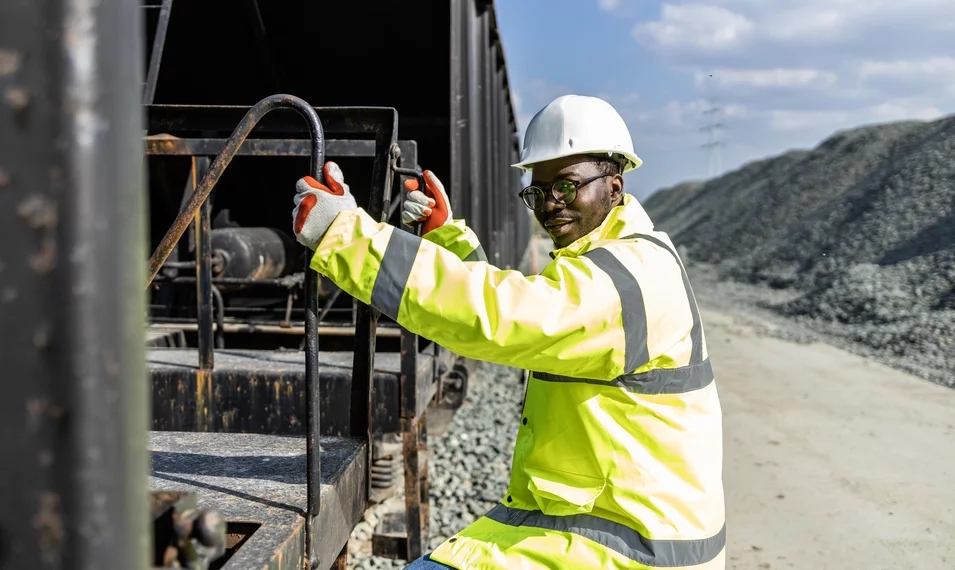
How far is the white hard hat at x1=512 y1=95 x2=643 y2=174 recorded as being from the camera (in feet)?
7.06

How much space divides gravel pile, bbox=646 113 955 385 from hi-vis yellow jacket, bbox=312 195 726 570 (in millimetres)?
8385

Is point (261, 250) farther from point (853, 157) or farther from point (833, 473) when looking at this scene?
point (853, 157)

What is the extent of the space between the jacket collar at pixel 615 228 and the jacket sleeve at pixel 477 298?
32 cm

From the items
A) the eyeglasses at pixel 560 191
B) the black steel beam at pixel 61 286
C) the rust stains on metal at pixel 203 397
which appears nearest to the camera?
the black steel beam at pixel 61 286

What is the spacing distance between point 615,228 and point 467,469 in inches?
147

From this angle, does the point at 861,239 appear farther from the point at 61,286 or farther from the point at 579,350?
the point at 61,286

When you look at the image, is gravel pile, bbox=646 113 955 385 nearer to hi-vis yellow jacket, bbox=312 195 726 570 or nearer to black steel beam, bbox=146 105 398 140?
hi-vis yellow jacket, bbox=312 195 726 570

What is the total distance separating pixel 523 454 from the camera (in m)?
2.03

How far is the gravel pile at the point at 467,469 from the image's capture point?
441 centimetres

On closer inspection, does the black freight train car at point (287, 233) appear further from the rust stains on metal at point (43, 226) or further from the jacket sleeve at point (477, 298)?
the rust stains on metal at point (43, 226)

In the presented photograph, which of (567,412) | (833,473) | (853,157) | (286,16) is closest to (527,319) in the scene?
(567,412)

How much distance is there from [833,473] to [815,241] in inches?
721

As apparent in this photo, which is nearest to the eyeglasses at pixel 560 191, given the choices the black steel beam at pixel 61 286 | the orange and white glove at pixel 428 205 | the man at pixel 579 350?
the man at pixel 579 350

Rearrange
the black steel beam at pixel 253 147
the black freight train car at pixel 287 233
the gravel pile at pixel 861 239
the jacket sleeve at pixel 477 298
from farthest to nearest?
the gravel pile at pixel 861 239 → the black steel beam at pixel 253 147 → the black freight train car at pixel 287 233 → the jacket sleeve at pixel 477 298
